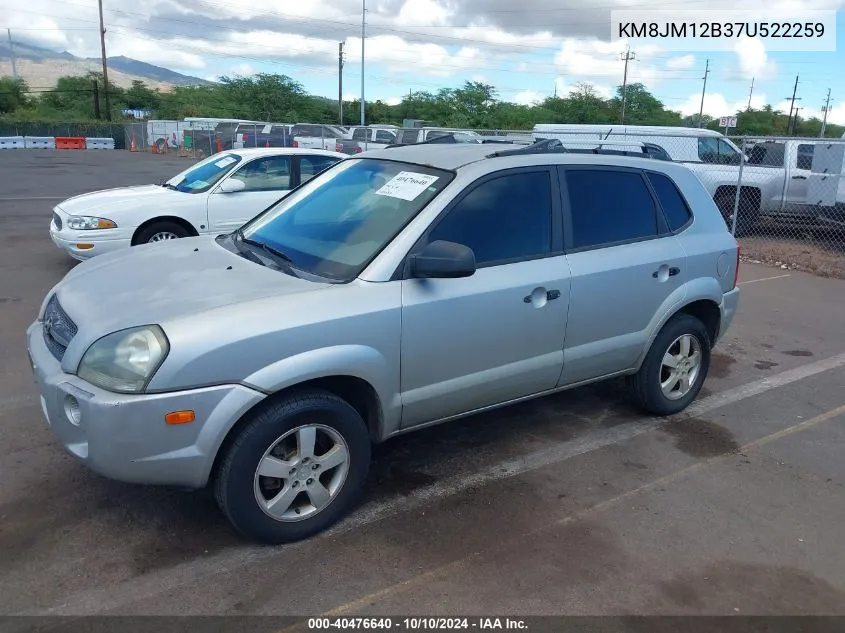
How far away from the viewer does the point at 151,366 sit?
2.79 metres

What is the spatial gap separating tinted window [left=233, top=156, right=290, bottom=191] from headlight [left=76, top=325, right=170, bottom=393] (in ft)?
19.3

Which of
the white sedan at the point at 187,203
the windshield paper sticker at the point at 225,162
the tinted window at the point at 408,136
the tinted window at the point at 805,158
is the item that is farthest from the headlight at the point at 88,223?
the tinted window at the point at 408,136

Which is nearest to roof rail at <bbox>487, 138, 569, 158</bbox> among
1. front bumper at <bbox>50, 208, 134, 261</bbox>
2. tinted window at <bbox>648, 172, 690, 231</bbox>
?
tinted window at <bbox>648, 172, 690, 231</bbox>

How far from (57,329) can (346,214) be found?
155 cm

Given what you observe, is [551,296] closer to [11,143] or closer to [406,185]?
[406,185]

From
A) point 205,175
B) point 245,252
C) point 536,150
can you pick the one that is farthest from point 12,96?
point 536,150

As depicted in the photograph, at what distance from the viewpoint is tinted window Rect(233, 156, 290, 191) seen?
8508 millimetres

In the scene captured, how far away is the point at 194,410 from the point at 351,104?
73.8 m

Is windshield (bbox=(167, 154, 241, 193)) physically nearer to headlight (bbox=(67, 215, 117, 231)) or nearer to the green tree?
headlight (bbox=(67, 215, 117, 231))

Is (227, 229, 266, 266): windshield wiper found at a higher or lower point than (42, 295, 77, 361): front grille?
higher

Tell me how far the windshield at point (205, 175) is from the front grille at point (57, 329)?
5102 mm

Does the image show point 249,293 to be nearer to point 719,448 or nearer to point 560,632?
point 560,632

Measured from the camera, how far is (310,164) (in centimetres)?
890

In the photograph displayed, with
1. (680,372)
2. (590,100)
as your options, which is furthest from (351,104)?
(680,372)
